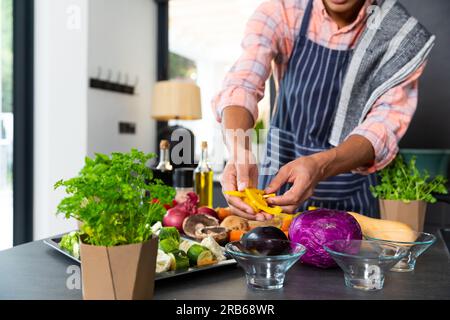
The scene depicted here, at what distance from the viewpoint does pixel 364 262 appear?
78 cm

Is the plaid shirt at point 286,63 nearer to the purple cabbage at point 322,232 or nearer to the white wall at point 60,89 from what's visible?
the purple cabbage at point 322,232

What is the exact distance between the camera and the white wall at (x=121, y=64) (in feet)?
10.4

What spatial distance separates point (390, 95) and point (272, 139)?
1.60 ft

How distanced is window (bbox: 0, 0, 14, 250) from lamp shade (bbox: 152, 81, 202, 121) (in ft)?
3.31

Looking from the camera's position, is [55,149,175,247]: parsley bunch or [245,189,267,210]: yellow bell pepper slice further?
[245,189,267,210]: yellow bell pepper slice

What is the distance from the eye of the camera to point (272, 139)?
177 cm

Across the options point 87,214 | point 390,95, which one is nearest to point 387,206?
point 390,95

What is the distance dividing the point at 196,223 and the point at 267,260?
453 mm

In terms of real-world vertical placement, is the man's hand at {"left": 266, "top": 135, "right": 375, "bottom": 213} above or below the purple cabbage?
above

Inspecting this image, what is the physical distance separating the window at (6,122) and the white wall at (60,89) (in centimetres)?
18

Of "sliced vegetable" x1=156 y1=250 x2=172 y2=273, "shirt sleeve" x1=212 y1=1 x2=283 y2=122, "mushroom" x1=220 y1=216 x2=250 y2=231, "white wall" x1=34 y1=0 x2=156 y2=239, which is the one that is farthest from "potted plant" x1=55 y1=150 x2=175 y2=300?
"white wall" x1=34 y1=0 x2=156 y2=239

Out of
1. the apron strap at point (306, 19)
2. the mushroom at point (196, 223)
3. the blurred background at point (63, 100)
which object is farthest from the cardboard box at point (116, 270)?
the blurred background at point (63, 100)

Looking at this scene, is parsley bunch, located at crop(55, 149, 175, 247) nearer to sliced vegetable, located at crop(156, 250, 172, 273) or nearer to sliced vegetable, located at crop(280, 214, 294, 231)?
sliced vegetable, located at crop(156, 250, 172, 273)

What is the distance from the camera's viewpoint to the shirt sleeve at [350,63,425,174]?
1355 mm
